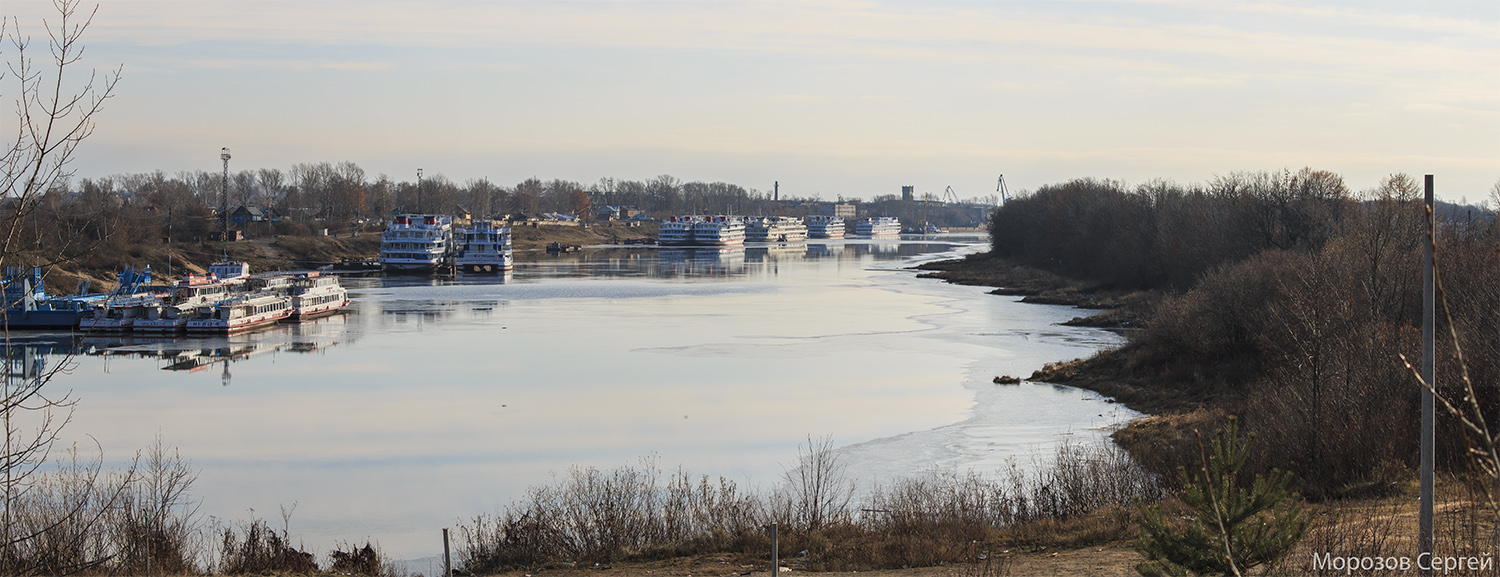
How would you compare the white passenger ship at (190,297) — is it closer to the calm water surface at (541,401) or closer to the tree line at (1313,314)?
the calm water surface at (541,401)

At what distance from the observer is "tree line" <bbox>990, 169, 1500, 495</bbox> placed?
46.3 feet

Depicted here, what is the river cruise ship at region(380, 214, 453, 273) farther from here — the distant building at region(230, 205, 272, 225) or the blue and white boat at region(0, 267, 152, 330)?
the blue and white boat at region(0, 267, 152, 330)

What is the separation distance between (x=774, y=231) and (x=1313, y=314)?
145916 mm

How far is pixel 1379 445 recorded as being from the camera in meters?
13.6

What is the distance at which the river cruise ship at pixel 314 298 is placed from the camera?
152ft

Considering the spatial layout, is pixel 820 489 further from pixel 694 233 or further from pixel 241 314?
pixel 694 233

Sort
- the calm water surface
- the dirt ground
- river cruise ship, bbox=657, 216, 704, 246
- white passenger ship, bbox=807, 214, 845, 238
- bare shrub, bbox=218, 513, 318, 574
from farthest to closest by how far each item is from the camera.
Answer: white passenger ship, bbox=807, 214, 845, 238
river cruise ship, bbox=657, 216, 704, 246
the calm water surface
bare shrub, bbox=218, 513, 318, 574
the dirt ground

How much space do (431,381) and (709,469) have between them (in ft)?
39.8

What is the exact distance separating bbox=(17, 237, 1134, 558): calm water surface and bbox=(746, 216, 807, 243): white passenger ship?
112325 millimetres

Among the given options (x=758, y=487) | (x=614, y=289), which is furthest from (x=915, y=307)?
(x=758, y=487)

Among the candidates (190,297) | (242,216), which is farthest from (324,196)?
(190,297)

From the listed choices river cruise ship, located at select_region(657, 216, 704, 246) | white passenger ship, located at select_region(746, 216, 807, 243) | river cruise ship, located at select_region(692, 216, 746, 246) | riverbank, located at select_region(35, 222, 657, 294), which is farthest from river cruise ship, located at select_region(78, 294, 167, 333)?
white passenger ship, located at select_region(746, 216, 807, 243)

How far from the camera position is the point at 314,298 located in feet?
156

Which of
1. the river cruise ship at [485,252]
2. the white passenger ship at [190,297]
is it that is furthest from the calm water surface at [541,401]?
the river cruise ship at [485,252]
